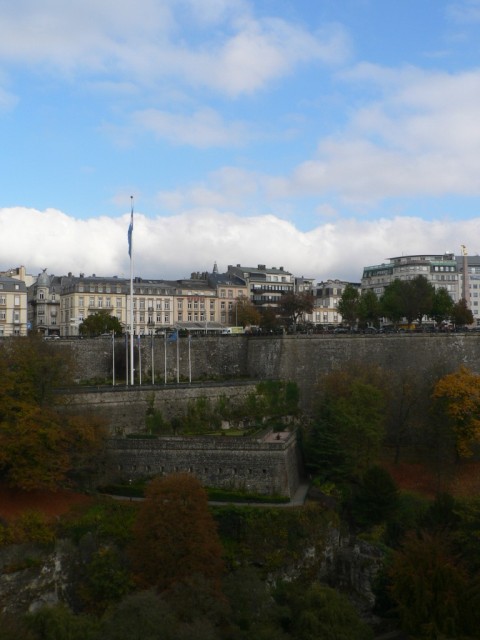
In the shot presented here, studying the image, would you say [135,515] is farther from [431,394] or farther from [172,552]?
[431,394]

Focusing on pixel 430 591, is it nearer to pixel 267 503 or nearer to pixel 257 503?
pixel 267 503

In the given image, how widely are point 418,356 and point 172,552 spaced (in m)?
32.8

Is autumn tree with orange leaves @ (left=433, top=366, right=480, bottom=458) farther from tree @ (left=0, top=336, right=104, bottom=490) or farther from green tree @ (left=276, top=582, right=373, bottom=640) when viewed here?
tree @ (left=0, top=336, right=104, bottom=490)

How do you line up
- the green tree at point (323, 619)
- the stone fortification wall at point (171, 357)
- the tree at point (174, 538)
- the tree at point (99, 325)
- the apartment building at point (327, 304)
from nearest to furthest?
1. the green tree at point (323, 619)
2. the tree at point (174, 538)
3. the stone fortification wall at point (171, 357)
4. the tree at point (99, 325)
5. the apartment building at point (327, 304)

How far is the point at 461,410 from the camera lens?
43.4 m

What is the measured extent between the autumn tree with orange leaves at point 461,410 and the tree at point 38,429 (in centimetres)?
2106

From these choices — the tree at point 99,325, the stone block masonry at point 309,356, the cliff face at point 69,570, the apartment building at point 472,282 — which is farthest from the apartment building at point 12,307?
the apartment building at point 472,282

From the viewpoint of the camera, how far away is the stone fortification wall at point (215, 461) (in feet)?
127

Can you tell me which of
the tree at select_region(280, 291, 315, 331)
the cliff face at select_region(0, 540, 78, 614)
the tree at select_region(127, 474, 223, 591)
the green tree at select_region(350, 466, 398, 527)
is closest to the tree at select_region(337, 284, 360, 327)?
the tree at select_region(280, 291, 315, 331)

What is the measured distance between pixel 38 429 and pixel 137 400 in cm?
1358

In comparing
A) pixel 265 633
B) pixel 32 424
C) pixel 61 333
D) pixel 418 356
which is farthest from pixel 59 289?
pixel 265 633

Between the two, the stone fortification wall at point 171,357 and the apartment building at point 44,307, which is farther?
the apartment building at point 44,307

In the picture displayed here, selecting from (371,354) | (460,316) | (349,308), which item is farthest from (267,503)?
(349,308)

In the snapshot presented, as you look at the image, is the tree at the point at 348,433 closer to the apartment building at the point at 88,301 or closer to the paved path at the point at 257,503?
the paved path at the point at 257,503
